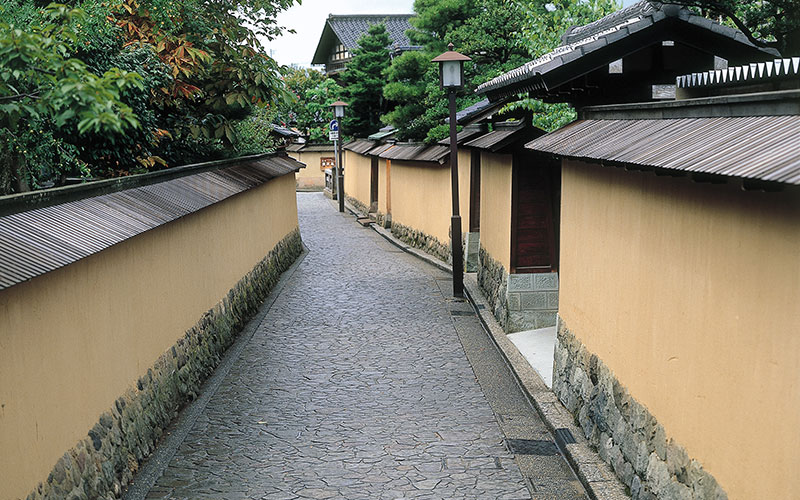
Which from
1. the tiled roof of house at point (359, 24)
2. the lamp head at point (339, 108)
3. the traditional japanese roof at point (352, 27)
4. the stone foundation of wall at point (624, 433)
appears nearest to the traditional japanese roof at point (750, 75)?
the stone foundation of wall at point (624, 433)

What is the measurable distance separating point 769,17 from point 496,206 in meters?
5.79

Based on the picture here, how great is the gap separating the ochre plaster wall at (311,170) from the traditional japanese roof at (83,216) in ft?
154

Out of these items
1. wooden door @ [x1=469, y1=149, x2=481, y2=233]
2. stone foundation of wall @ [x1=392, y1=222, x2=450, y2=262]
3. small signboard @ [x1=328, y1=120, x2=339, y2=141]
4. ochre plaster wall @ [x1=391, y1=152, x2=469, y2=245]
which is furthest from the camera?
small signboard @ [x1=328, y1=120, x2=339, y2=141]

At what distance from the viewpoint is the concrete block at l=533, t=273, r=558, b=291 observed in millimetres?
13797

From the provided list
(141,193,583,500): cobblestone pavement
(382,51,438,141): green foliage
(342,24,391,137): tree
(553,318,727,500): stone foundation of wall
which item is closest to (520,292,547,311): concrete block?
(141,193,583,500): cobblestone pavement

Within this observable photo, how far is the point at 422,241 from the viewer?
25656mm

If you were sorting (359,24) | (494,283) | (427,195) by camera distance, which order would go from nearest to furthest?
(494,283) → (427,195) → (359,24)

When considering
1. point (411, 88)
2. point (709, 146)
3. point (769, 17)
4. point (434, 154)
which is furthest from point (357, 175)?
point (709, 146)

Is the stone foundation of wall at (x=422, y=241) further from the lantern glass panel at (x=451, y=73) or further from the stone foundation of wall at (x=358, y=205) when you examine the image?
the stone foundation of wall at (x=358, y=205)

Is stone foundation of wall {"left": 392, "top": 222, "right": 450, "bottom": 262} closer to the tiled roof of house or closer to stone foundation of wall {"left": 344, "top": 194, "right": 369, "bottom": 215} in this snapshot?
stone foundation of wall {"left": 344, "top": 194, "right": 369, "bottom": 215}

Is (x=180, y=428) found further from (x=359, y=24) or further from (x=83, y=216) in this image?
(x=359, y=24)

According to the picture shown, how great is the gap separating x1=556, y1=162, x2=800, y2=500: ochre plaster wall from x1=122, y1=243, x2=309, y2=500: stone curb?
4691mm

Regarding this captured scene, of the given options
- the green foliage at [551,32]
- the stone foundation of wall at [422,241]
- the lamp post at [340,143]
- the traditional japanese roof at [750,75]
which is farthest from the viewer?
the lamp post at [340,143]

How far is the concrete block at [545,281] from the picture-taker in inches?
543
